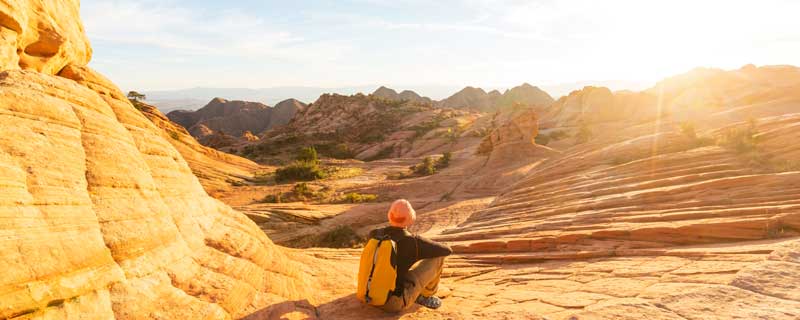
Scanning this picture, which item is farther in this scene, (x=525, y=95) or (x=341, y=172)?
(x=525, y=95)

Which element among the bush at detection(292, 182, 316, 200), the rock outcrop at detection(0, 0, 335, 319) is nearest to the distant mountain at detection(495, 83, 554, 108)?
the bush at detection(292, 182, 316, 200)

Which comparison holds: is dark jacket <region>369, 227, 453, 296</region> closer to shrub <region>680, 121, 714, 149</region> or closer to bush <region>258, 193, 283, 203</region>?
shrub <region>680, 121, 714, 149</region>

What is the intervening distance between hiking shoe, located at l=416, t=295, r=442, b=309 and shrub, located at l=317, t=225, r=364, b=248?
32.7 ft

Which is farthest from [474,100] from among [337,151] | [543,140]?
[543,140]

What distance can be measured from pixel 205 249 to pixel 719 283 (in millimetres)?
7278

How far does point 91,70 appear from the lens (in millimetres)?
12055

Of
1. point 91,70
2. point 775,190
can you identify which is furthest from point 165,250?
point 775,190

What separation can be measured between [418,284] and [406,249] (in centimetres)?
56

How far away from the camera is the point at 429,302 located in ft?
19.6

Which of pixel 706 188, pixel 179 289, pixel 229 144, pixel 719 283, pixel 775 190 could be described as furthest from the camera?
pixel 229 144

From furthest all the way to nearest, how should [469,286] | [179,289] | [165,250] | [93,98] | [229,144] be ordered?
[229,144] → [469,286] → [93,98] → [165,250] → [179,289]

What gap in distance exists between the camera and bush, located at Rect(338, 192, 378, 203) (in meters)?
23.2

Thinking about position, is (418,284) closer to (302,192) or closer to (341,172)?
(302,192)

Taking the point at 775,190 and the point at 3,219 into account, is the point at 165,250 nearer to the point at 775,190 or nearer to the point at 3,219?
the point at 3,219
